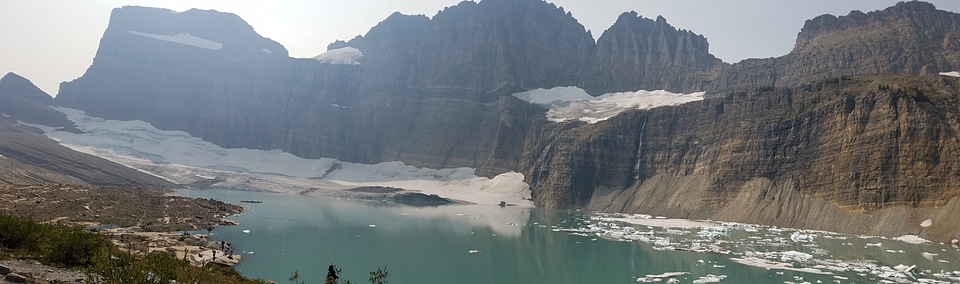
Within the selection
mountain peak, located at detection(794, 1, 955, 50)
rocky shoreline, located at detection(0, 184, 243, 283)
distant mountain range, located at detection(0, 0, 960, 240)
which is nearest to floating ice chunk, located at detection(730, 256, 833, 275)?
distant mountain range, located at detection(0, 0, 960, 240)

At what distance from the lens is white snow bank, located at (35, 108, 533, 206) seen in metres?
161

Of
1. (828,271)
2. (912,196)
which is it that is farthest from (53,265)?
(912,196)

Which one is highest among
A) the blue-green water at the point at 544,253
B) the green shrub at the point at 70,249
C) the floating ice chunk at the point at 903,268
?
the green shrub at the point at 70,249

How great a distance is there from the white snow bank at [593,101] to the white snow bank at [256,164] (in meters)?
29.2

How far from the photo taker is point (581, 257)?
50.6 m

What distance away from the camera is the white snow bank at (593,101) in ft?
560

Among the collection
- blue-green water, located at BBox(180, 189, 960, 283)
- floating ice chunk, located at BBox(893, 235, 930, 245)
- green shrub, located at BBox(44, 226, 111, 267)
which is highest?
green shrub, located at BBox(44, 226, 111, 267)

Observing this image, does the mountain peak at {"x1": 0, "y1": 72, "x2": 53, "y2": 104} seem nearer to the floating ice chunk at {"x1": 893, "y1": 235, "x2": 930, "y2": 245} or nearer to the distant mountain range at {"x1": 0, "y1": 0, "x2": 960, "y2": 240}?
the distant mountain range at {"x1": 0, "y1": 0, "x2": 960, "y2": 240}

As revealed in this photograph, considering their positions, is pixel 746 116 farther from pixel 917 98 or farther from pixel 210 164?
pixel 210 164

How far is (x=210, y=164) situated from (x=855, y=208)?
16359 centimetres

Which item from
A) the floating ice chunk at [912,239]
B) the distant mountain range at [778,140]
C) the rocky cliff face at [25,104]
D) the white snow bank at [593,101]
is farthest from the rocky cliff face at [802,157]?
the rocky cliff face at [25,104]

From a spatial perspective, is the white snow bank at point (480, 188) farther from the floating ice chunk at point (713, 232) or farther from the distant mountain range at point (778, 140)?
the floating ice chunk at point (713, 232)

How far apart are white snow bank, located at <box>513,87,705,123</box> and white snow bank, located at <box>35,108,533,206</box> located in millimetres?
29206

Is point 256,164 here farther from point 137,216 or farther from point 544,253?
point 544,253
